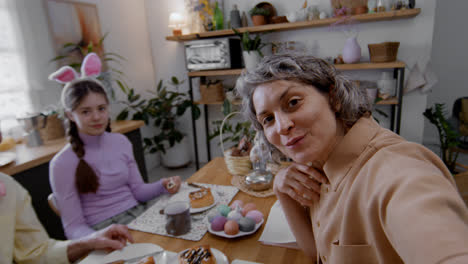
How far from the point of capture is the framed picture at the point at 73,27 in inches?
104

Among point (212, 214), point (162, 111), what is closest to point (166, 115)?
point (162, 111)

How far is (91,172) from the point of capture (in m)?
1.40

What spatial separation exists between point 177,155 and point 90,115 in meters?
2.40

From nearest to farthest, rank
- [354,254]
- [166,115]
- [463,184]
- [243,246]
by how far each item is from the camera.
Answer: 1. [354,254]
2. [243,246]
3. [463,184]
4. [166,115]

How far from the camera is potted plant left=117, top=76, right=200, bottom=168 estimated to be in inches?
133

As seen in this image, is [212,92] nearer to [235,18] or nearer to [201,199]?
[235,18]

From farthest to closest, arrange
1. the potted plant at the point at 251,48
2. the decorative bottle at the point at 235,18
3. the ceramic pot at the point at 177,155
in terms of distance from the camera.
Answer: the ceramic pot at the point at 177,155
the decorative bottle at the point at 235,18
the potted plant at the point at 251,48

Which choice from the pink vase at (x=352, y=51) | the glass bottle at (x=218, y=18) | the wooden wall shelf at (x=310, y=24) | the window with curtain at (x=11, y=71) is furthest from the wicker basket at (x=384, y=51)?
the window with curtain at (x=11, y=71)

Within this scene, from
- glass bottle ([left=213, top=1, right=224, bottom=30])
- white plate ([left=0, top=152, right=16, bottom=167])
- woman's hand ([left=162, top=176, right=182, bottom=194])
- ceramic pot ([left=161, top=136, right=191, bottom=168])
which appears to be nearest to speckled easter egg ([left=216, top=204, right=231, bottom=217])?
woman's hand ([left=162, top=176, right=182, bottom=194])

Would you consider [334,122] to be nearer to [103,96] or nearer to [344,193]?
[344,193]

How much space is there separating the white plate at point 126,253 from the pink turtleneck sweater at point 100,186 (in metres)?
0.39

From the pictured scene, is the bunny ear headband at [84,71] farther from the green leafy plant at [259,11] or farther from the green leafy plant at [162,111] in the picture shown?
the green leafy plant at [259,11]

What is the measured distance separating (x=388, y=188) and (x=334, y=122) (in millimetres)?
232

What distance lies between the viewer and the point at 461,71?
12.1ft
